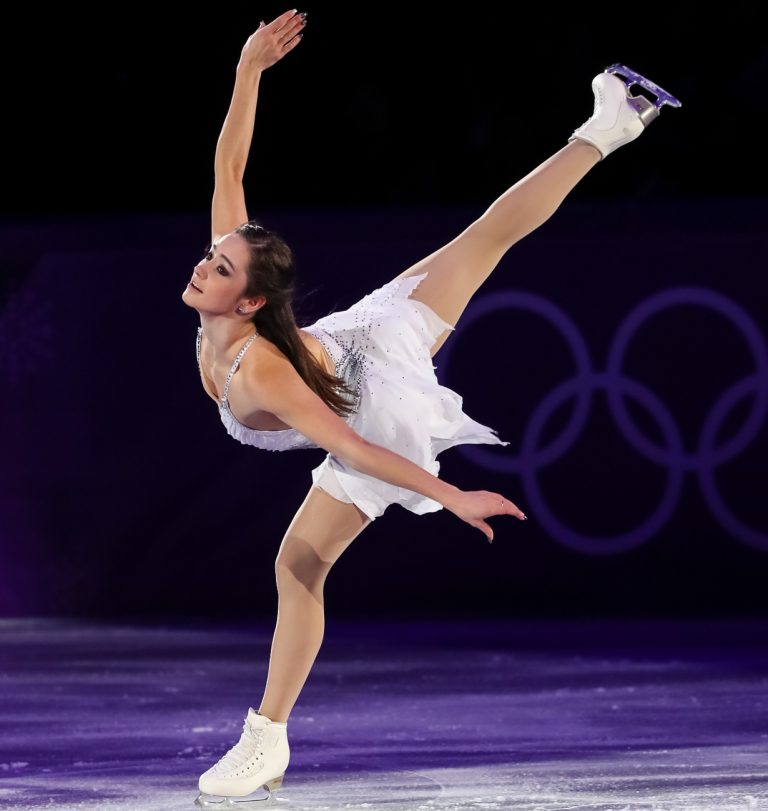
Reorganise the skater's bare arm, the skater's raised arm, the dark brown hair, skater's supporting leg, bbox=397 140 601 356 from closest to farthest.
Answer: the skater's bare arm
the dark brown hair
the skater's raised arm
skater's supporting leg, bbox=397 140 601 356

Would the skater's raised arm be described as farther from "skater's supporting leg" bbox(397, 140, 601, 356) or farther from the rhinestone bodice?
"skater's supporting leg" bbox(397, 140, 601, 356)

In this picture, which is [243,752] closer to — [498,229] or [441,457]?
[498,229]

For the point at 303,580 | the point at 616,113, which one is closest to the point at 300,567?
the point at 303,580

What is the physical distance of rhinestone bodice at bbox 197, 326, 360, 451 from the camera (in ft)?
13.2

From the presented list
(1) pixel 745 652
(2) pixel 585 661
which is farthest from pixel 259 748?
(1) pixel 745 652

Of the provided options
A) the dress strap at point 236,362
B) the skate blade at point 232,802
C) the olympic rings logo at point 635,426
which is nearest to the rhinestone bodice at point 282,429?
the dress strap at point 236,362

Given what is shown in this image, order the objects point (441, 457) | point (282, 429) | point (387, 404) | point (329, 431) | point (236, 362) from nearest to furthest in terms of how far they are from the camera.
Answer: point (329, 431) < point (236, 362) < point (282, 429) < point (387, 404) < point (441, 457)

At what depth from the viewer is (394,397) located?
430 cm

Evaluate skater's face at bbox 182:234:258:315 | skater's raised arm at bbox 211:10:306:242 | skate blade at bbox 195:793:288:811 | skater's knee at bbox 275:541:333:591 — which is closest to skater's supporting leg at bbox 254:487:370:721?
skater's knee at bbox 275:541:333:591

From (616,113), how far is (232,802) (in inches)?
92.2

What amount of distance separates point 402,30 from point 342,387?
5788mm

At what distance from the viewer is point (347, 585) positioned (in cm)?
806

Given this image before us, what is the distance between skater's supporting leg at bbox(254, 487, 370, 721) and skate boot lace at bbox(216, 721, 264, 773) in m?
0.13

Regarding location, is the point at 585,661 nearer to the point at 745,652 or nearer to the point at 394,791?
the point at 745,652
